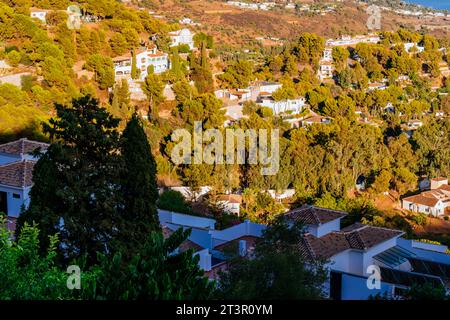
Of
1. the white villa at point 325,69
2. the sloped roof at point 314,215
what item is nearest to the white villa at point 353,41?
the white villa at point 325,69

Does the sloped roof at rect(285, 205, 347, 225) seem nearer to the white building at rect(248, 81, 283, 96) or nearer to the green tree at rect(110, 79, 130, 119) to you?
the green tree at rect(110, 79, 130, 119)

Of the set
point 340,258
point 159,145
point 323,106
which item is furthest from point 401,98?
point 340,258

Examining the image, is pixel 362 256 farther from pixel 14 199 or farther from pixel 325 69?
pixel 325 69

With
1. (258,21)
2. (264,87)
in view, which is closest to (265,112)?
(264,87)

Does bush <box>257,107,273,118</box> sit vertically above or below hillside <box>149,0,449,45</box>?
below

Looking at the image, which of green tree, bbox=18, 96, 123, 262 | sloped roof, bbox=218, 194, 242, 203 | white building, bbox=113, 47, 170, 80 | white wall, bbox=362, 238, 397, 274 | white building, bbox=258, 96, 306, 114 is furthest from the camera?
white building, bbox=258, 96, 306, 114

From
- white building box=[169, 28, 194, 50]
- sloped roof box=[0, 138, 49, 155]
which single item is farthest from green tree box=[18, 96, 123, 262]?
white building box=[169, 28, 194, 50]

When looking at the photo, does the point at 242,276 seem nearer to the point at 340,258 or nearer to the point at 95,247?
the point at 95,247
